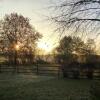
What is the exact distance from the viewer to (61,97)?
1673 cm

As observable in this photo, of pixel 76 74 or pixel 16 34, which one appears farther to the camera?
pixel 16 34

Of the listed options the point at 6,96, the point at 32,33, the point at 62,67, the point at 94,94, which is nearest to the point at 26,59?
the point at 32,33

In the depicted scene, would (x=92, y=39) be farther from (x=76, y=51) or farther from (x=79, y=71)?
(x=76, y=51)

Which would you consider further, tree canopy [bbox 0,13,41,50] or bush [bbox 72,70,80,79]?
tree canopy [bbox 0,13,41,50]

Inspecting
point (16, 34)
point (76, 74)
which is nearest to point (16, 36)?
point (16, 34)

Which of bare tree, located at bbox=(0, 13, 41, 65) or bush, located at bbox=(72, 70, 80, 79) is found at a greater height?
bare tree, located at bbox=(0, 13, 41, 65)

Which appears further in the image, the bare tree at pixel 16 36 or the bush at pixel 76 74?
the bare tree at pixel 16 36

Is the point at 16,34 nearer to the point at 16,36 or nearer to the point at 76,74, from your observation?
the point at 16,36

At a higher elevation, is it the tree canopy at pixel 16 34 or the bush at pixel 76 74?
the tree canopy at pixel 16 34

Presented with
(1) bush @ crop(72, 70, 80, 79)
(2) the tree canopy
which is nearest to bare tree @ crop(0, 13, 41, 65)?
(2) the tree canopy

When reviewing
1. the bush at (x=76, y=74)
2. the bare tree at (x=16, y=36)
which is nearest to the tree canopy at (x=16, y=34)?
the bare tree at (x=16, y=36)

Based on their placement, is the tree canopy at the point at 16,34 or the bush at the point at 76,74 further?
the tree canopy at the point at 16,34

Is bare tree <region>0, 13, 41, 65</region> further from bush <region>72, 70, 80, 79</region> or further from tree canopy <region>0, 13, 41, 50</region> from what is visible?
bush <region>72, 70, 80, 79</region>

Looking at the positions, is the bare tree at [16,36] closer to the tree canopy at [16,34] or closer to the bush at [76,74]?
the tree canopy at [16,34]
